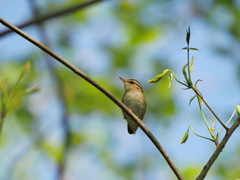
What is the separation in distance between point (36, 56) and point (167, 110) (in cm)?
315

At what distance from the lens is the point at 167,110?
9141mm

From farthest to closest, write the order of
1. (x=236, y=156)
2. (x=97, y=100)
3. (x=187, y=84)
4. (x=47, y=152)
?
1. (x=97, y=100)
2. (x=47, y=152)
3. (x=236, y=156)
4. (x=187, y=84)

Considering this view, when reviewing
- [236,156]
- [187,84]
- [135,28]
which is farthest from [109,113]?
[187,84]

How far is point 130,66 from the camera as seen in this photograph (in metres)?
9.47

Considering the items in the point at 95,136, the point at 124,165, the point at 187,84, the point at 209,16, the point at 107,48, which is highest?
the point at 107,48

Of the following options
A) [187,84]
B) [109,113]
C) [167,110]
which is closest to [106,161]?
[109,113]

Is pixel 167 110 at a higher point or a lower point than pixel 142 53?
lower

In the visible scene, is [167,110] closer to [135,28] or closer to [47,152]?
[135,28]

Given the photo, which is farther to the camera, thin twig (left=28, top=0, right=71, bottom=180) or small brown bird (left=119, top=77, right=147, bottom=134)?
small brown bird (left=119, top=77, right=147, bottom=134)

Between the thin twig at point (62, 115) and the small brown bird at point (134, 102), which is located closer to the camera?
the thin twig at point (62, 115)

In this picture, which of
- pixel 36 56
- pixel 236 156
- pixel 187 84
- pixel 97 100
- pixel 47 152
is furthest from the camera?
pixel 36 56

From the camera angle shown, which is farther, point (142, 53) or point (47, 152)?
point (142, 53)

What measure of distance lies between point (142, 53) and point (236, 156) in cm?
323

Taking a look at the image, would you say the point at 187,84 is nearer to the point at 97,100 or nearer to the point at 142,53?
the point at 97,100
